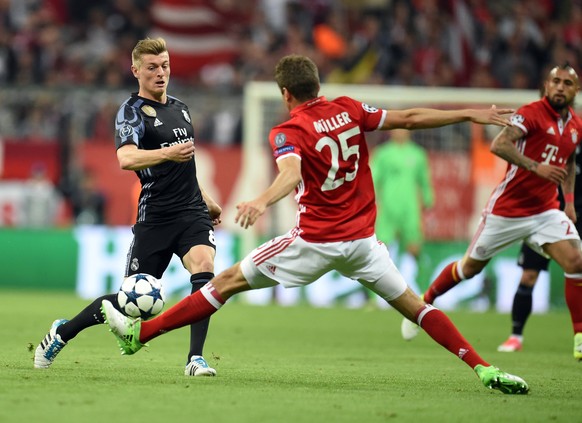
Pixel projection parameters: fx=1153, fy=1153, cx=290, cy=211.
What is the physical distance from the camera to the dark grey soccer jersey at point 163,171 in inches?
321

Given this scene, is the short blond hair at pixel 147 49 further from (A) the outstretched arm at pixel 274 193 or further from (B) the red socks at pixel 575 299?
(B) the red socks at pixel 575 299

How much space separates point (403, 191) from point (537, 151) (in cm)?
687

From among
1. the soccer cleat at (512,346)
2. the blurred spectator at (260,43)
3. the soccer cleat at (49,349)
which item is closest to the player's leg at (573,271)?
the soccer cleat at (512,346)

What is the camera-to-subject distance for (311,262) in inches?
296

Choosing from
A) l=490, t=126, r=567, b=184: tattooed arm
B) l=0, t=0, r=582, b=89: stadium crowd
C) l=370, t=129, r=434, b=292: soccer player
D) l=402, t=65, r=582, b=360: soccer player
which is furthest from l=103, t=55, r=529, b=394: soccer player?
l=0, t=0, r=582, b=89: stadium crowd

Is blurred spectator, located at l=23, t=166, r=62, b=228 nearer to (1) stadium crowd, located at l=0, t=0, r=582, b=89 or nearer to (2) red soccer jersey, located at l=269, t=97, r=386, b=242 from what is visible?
(1) stadium crowd, located at l=0, t=0, r=582, b=89

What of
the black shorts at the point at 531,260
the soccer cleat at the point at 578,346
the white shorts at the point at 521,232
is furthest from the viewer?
the black shorts at the point at 531,260

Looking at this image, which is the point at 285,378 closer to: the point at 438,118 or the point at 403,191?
the point at 438,118

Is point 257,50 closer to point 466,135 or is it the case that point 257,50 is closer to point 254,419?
point 466,135

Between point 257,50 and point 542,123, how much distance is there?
13.3m

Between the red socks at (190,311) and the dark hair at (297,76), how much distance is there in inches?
55.0

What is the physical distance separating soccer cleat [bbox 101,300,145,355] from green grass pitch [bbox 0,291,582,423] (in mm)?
226

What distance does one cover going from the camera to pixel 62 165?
65.7 ft

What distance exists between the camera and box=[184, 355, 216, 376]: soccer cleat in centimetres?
785
